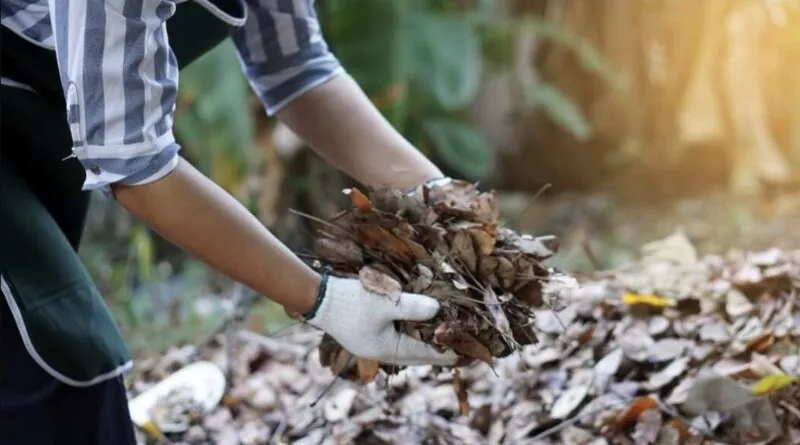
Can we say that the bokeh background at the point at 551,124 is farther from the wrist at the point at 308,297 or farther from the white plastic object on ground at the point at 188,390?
the wrist at the point at 308,297

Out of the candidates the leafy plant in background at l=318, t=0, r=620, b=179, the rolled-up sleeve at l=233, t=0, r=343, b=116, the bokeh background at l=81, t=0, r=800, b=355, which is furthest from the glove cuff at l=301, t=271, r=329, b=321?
the leafy plant in background at l=318, t=0, r=620, b=179

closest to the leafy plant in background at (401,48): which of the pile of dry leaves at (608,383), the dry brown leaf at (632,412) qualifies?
the pile of dry leaves at (608,383)

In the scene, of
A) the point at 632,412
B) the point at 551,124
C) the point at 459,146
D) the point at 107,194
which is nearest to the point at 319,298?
the point at 107,194

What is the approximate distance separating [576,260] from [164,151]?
1.97 metres

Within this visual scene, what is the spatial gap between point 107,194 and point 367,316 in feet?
1.04

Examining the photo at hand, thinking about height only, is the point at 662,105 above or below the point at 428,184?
below

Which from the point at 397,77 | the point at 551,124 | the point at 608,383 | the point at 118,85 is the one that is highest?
the point at 118,85

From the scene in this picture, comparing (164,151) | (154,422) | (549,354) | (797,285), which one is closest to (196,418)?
(154,422)

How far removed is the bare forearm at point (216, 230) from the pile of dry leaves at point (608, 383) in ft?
0.45

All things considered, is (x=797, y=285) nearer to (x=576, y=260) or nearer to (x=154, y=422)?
(x=154, y=422)

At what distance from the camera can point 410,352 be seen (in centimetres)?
118

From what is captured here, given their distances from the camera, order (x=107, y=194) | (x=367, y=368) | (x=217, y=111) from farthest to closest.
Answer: (x=217, y=111) < (x=367, y=368) < (x=107, y=194)

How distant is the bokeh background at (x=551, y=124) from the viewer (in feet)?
10.5

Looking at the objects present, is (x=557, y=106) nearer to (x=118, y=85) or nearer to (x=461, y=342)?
(x=461, y=342)
